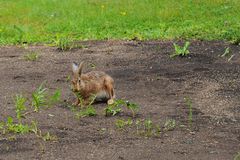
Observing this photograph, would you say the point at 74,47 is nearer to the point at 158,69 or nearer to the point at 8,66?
the point at 8,66

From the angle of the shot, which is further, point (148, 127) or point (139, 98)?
point (139, 98)

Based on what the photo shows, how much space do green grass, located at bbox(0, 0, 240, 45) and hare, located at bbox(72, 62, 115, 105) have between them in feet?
15.0

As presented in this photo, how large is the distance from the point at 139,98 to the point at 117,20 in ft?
21.8

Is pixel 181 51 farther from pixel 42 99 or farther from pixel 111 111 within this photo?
pixel 111 111

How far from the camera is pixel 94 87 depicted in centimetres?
852

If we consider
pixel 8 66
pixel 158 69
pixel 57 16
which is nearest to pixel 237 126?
pixel 158 69

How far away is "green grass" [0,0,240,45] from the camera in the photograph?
13.7 meters

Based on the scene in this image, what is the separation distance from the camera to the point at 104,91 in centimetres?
856

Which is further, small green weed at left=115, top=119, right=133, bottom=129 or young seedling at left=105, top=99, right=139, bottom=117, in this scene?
young seedling at left=105, top=99, right=139, bottom=117

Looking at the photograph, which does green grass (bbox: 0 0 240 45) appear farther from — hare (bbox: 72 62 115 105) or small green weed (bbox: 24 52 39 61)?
hare (bbox: 72 62 115 105)

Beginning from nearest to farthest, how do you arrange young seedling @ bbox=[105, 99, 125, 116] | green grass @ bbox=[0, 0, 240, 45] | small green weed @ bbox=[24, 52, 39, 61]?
1. young seedling @ bbox=[105, 99, 125, 116]
2. small green weed @ bbox=[24, 52, 39, 61]
3. green grass @ bbox=[0, 0, 240, 45]

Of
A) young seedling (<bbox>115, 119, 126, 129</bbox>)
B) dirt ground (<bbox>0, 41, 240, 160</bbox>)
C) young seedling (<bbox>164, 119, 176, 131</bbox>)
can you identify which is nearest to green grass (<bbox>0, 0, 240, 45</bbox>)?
dirt ground (<bbox>0, 41, 240, 160</bbox>)

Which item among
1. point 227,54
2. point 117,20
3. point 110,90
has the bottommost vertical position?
point 117,20

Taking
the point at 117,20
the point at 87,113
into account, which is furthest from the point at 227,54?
the point at 117,20
